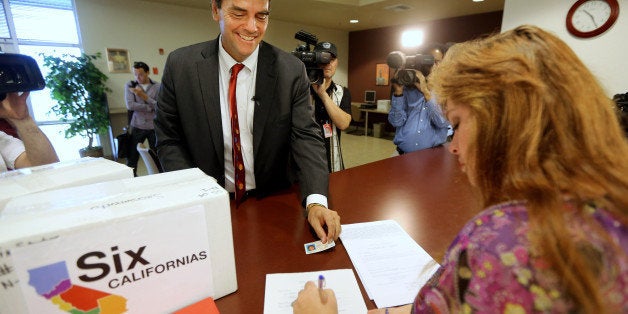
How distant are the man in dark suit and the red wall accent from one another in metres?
6.10

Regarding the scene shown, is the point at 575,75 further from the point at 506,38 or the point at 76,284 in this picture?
the point at 76,284

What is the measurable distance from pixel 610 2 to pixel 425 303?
384 cm

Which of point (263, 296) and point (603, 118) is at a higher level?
point (603, 118)

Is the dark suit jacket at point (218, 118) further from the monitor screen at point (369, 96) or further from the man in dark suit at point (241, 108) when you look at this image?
the monitor screen at point (369, 96)

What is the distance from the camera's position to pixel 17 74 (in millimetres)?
883

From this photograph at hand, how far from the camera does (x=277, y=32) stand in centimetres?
698

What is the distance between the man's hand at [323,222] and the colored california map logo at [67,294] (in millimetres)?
512

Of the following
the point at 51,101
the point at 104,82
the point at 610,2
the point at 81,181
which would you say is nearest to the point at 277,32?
the point at 104,82

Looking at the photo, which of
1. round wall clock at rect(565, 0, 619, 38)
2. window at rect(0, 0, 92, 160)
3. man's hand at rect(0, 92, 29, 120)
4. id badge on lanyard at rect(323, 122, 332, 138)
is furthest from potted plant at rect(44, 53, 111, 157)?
round wall clock at rect(565, 0, 619, 38)

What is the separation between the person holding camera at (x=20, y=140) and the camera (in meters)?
1.08

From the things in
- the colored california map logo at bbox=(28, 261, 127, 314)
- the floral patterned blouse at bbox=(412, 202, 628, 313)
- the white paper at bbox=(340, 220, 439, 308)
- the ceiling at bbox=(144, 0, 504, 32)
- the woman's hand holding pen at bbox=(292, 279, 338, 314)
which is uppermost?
the ceiling at bbox=(144, 0, 504, 32)

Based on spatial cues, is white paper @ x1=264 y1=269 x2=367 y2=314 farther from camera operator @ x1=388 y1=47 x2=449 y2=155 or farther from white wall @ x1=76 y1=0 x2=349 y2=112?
white wall @ x1=76 y1=0 x2=349 y2=112

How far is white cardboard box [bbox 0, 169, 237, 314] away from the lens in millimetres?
445

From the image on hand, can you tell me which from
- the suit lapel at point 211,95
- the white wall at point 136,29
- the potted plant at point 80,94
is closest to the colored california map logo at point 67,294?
the suit lapel at point 211,95
